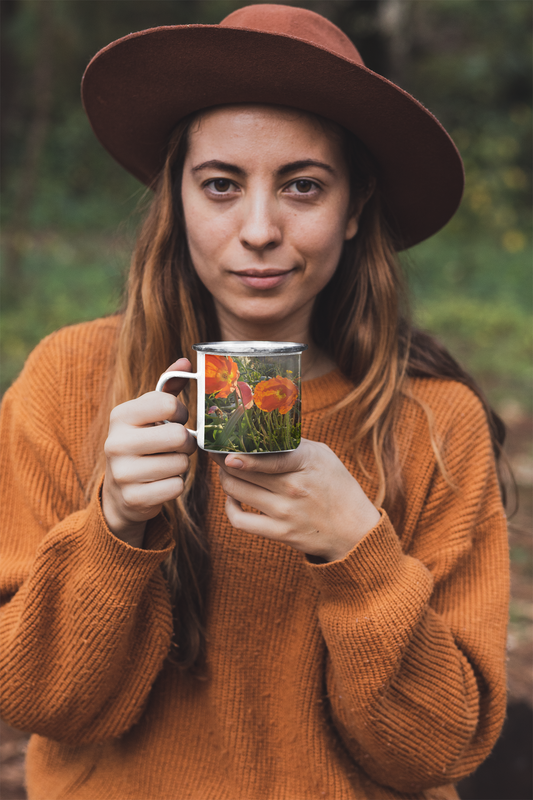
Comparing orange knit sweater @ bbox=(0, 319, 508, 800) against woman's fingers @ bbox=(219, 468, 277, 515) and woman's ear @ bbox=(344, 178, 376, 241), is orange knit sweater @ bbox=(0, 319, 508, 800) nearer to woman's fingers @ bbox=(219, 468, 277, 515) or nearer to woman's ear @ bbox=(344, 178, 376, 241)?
woman's fingers @ bbox=(219, 468, 277, 515)

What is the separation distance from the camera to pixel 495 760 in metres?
2.62

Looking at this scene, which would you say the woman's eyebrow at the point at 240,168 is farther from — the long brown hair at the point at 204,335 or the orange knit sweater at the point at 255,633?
the orange knit sweater at the point at 255,633

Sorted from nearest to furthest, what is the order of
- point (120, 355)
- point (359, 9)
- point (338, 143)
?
point (338, 143) < point (120, 355) < point (359, 9)

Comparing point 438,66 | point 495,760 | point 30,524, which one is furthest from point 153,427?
point 438,66

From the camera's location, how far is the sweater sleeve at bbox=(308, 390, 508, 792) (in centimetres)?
152

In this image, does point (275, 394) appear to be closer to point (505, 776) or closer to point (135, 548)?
point (135, 548)

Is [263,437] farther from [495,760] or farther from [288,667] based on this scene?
[495,760]

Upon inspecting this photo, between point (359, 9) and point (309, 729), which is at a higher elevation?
point (359, 9)

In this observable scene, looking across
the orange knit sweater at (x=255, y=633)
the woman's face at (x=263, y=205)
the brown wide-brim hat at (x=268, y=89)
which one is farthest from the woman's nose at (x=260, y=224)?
the orange knit sweater at (x=255, y=633)

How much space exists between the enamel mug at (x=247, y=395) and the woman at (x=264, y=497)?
0.46ft

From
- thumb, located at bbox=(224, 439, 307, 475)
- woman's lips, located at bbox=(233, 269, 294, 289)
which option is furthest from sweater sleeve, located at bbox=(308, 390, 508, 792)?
woman's lips, located at bbox=(233, 269, 294, 289)

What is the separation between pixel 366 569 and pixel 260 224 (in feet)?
2.54

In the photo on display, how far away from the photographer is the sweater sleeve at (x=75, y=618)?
151 cm

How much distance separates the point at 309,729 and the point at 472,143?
38.8ft
